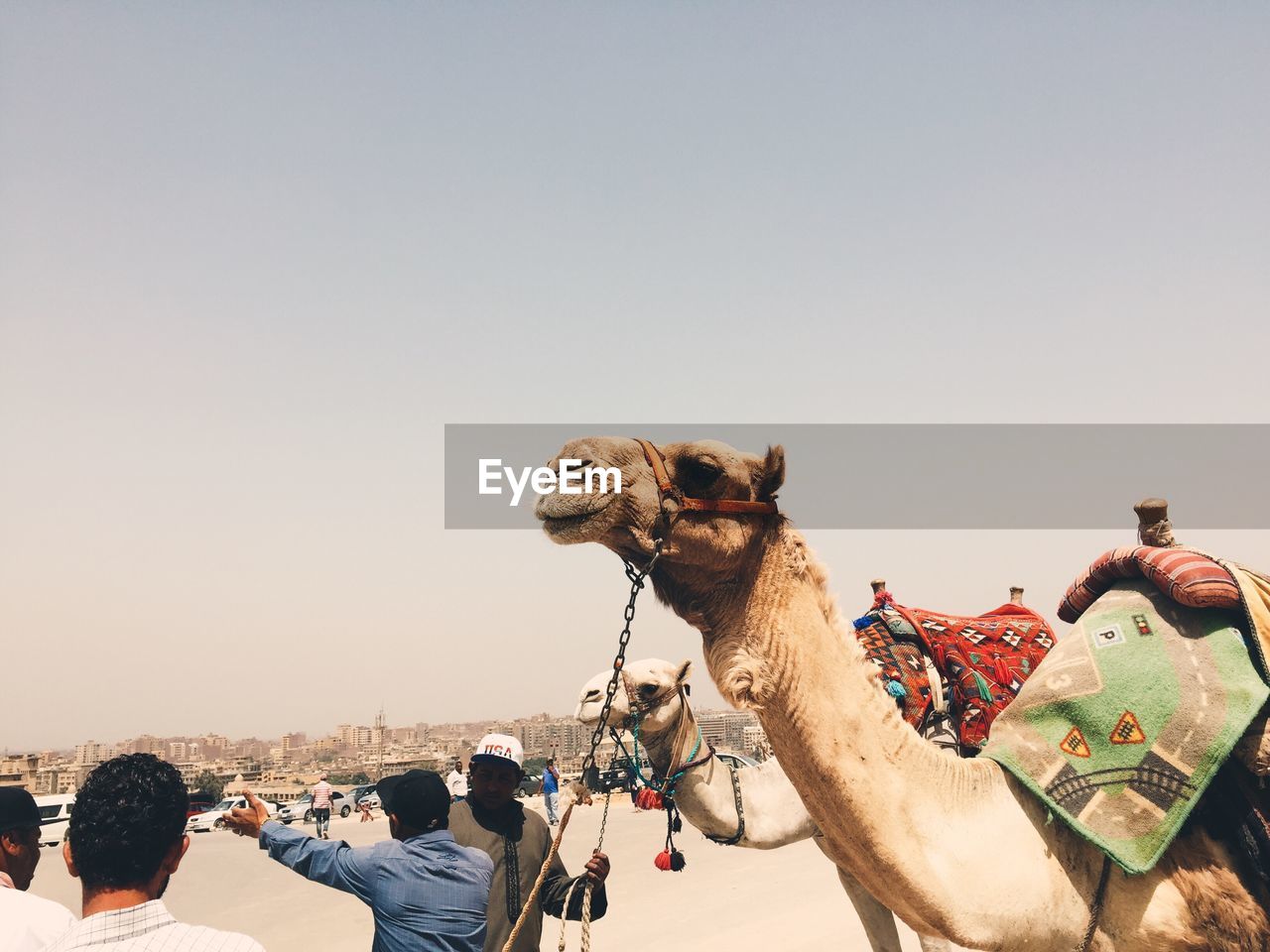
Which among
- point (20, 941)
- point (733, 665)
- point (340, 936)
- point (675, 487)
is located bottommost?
point (340, 936)

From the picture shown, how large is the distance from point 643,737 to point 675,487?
438cm

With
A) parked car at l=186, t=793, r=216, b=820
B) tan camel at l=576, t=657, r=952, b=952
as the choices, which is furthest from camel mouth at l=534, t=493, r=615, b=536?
tan camel at l=576, t=657, r=952, b=952

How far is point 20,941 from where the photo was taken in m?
2.79

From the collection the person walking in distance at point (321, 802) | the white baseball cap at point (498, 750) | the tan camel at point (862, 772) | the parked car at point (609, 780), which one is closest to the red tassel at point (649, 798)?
the parked car at point (609, 780)

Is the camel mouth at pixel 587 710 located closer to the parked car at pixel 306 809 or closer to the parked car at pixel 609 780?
the parked car at pixel 609 780

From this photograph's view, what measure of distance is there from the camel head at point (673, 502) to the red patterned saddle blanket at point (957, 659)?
2.75 m

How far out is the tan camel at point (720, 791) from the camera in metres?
6.52

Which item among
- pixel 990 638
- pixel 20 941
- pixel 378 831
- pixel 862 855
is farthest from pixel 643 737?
pixel 378 831

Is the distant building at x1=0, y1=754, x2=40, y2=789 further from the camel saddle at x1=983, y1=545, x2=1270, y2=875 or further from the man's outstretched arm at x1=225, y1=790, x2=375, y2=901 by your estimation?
the camel saddle at x1=983, y1=545, x2=1270, y2=875

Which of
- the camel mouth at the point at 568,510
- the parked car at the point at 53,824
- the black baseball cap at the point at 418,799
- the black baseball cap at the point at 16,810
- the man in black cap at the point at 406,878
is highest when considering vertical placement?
the camel mouth at the point at 568,510

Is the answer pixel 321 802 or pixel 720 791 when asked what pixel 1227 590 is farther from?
pixel 321 802

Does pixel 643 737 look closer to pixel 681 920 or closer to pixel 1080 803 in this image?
pixel 1080 803

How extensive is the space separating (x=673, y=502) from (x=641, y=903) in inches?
423

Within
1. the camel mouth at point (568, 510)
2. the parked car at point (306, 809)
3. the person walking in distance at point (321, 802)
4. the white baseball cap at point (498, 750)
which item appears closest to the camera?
the camel mouth at point (568, 510)
